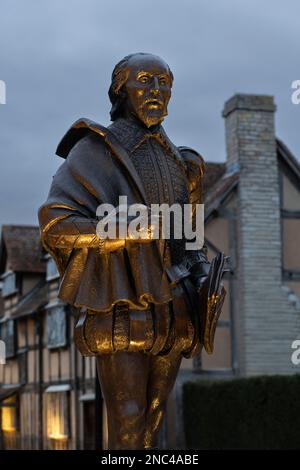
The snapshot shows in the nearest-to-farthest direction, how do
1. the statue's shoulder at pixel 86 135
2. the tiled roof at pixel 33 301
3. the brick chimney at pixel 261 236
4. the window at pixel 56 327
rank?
the statue's shoulder at pixel 86 135, the brick chimney at pixel 261 236, the window at pixel 56 327, the tiled roof at pixel 33 301

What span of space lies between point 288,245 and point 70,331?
5.66 m

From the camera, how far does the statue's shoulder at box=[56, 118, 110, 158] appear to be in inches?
158

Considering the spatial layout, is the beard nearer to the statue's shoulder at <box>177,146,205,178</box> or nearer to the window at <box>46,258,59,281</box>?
the statue's shoulder at <box>177,146,205,178</box>

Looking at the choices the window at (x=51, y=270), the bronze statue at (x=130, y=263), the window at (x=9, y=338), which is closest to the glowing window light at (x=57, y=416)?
the window at (x=9, y=338)

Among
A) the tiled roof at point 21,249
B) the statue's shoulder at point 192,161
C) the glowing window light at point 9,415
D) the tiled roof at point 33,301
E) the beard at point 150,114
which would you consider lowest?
the glowing window light at point 9,415

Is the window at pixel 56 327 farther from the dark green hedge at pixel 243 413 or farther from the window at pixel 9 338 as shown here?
the dark green hedge at pixel 243 413

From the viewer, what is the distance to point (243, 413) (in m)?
16.5

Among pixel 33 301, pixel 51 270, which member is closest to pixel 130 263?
pixel 51 270

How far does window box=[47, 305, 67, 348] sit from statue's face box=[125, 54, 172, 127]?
712 inches

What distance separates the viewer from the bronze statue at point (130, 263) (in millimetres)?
3822

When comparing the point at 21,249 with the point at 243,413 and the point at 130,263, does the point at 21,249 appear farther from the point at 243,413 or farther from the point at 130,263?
the point at 130,263

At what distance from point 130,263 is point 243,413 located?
13135 millimetres

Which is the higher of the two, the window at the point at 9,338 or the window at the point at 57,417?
Result: the window at the point at 9,338
